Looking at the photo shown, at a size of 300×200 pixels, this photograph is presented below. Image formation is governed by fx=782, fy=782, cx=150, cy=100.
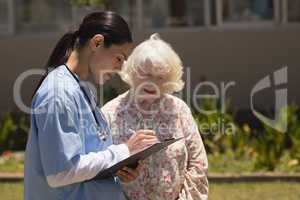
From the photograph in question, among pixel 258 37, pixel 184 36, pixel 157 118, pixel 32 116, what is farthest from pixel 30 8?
pixel 32 116

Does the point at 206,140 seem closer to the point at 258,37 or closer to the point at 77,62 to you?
the point at 258,37

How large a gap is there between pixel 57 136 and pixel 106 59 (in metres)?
0.43

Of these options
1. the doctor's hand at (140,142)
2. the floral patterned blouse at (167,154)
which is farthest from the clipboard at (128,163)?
the floral patterned blouse at (167,154)

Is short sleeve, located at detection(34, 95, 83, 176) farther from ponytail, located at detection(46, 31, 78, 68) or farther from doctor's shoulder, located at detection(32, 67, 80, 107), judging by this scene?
ponytail, located at detection(46, 31, 78, 68)

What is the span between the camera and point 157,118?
395 cm

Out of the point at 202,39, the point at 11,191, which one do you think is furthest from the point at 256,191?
the point at 202,39

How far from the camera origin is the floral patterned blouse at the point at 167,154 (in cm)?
387

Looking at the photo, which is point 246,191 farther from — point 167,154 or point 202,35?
point 202,35

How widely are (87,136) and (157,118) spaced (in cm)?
94

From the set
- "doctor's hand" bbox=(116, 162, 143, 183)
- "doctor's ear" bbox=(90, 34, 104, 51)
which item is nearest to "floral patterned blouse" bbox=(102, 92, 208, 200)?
"doctor's hand" bbox=(116, 162, 143, 183)

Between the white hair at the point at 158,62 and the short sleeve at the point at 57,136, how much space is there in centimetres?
92

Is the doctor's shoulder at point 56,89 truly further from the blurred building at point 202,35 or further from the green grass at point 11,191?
the blurred building at point 202,35

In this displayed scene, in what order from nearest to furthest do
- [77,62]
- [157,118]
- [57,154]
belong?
[57,154], [77,62], [157,118]

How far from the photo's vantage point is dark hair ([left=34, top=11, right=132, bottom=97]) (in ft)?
10.5
